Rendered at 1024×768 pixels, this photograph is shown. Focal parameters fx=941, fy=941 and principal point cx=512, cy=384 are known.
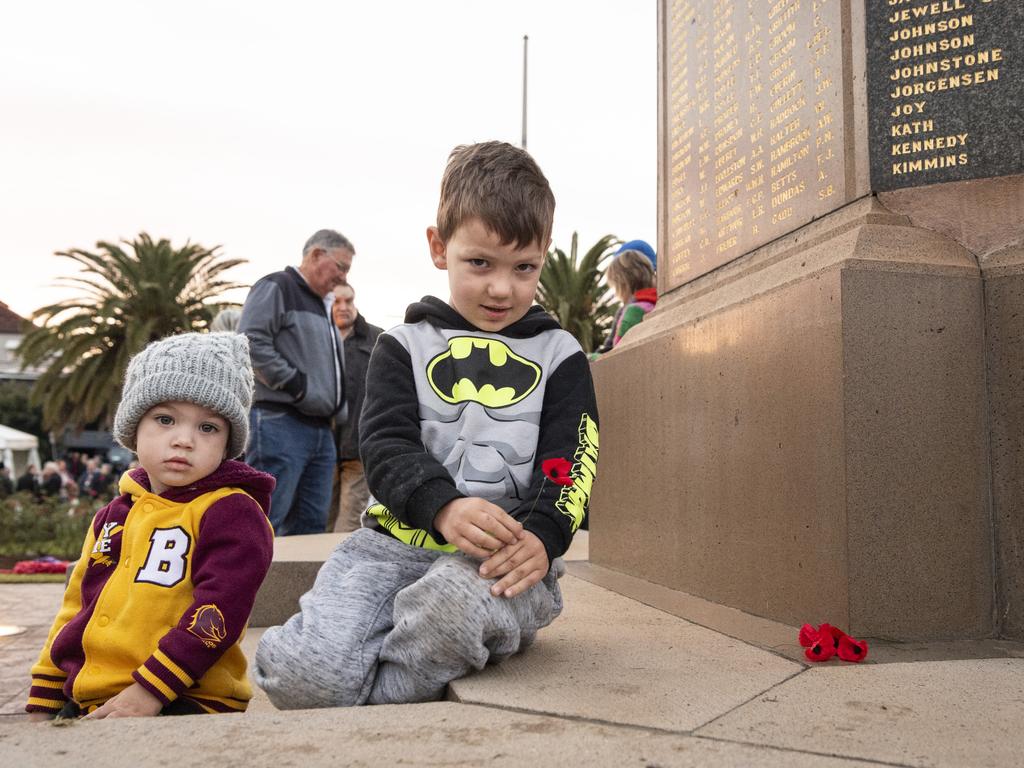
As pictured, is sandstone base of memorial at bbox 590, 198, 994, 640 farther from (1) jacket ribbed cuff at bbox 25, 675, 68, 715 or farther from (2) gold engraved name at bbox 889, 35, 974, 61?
(1) jacket ribbed cuff at bbox 25, 675, 68, 715

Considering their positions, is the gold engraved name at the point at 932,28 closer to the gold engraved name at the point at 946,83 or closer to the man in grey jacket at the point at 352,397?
the gold engraved name at the point at 946,83

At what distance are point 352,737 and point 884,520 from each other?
1696 mm

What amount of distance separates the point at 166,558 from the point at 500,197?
119 centimetres

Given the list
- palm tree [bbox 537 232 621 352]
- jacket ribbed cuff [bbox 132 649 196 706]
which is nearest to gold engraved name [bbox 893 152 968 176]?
jacket ribbed cuff [bbox 132 649 196 706]

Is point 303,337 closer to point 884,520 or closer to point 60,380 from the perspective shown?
point 884,520

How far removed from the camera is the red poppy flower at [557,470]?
2293 millimetres

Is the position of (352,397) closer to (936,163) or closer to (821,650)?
(936,163)

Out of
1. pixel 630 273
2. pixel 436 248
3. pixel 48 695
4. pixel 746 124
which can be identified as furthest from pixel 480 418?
pixel 630 273

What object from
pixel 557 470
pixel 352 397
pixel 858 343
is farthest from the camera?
pixel 352 397

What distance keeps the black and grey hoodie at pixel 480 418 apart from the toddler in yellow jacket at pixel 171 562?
36 cm

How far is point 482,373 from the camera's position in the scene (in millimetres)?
2500

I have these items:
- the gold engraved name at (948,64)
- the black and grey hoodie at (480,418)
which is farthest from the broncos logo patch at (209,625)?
the gold engraved name at (948,64)

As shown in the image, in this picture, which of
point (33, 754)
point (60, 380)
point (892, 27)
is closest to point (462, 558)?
point (33, 754)

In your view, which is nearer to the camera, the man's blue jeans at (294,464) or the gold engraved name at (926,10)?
the gold engraved name at (926,10)
